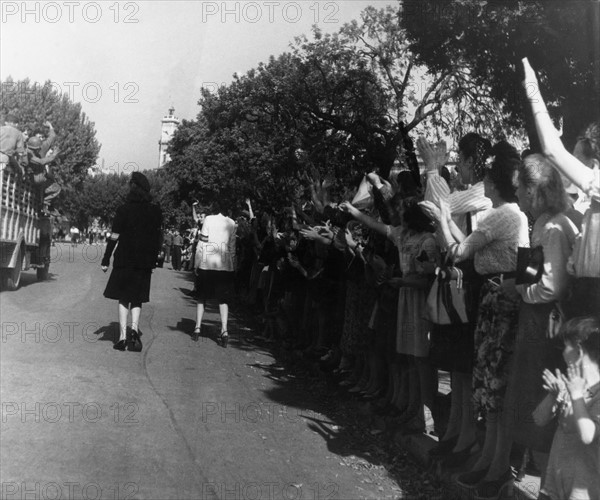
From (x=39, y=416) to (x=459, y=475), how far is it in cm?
326

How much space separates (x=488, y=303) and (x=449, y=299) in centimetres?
47

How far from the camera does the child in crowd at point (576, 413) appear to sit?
10.7 feet

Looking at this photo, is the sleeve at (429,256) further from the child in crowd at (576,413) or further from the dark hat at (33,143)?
the dark hat at (33,143)

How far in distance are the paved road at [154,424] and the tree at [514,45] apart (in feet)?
21.8

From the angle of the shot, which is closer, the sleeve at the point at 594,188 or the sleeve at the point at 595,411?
the sleeve at the point at 595,411

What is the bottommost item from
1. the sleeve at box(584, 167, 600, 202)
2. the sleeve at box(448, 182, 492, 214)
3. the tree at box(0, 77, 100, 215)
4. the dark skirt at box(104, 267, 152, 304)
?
the dark skirt at box(104, 267, 152, 304)

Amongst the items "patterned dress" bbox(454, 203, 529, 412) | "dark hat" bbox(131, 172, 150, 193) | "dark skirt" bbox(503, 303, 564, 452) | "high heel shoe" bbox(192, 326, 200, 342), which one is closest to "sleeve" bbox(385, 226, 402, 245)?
"patterned dress" bbox(454, 203, 529, 412)

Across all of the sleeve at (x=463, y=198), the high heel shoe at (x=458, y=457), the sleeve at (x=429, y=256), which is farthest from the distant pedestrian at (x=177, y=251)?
the high heel shoe at (x=458, y=457)

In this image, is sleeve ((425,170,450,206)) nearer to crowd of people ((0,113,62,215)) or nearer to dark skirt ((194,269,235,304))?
dark skirt ((194,269,235,304))

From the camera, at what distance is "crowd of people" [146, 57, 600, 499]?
3438mm

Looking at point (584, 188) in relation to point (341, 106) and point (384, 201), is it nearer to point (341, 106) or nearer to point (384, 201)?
point (384, 201)

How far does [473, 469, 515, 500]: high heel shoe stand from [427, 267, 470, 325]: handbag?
99 centimetres

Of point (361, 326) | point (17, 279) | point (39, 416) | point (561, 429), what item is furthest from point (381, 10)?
point (561, 429)

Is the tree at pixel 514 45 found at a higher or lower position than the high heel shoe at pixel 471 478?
higher
